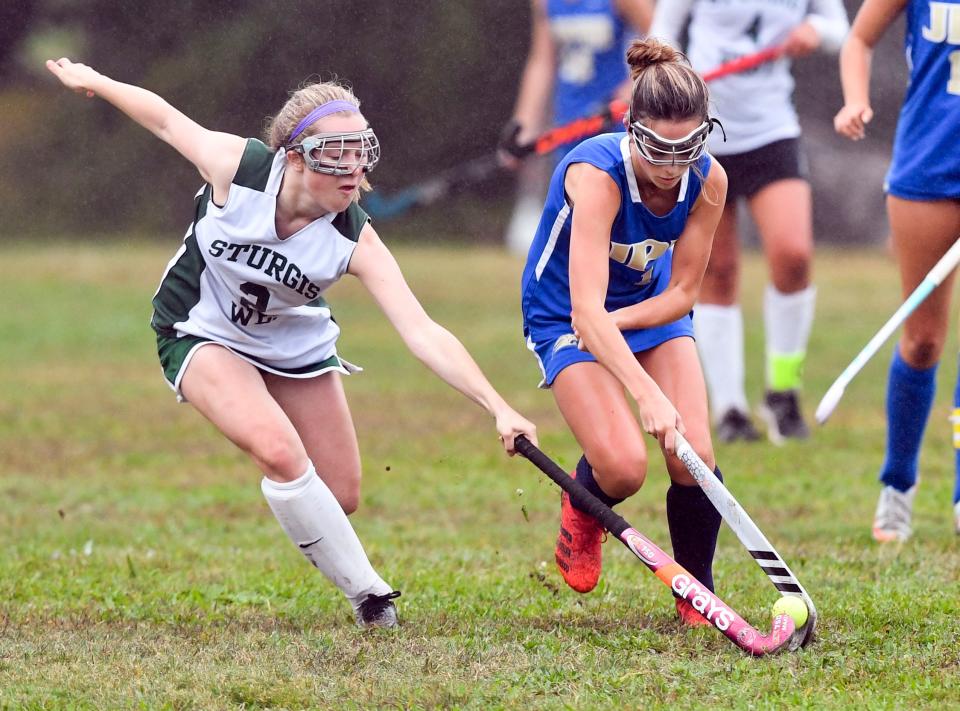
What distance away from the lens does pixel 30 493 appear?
6.79 m

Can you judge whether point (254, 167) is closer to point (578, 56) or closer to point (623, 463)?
point (623, 463)

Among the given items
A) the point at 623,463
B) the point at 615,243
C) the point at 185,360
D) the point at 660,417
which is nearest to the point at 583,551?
the point at 623,463

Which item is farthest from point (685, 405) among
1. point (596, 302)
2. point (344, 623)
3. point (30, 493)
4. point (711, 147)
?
point (30, 493)

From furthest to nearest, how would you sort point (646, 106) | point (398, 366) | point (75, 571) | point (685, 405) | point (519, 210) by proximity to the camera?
point (519, 210)
point (398, 366)
point (75, 571)
point (685, 405)
point (646, 106)

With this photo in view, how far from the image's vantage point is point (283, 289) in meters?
4.28

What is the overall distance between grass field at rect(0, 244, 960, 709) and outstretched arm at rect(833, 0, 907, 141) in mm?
1407

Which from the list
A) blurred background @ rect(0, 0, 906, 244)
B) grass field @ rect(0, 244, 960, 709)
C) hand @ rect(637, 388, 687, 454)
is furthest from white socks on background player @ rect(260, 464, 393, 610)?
blurred background @ rect(0, 0, 906, 244)

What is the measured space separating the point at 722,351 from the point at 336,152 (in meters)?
3.71

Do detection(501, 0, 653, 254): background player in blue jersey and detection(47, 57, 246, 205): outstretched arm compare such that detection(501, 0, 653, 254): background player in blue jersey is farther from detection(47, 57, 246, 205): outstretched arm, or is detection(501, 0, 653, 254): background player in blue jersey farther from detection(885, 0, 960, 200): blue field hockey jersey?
detection(47, 57, 246, 205): outstretched arm

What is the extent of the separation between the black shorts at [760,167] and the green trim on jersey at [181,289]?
10.8 feet

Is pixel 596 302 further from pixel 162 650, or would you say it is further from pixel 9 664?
pixel 9 664

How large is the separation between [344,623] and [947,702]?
168 cm

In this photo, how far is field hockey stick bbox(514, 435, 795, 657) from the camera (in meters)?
3.76

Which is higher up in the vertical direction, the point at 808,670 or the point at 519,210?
the point at 808,670
